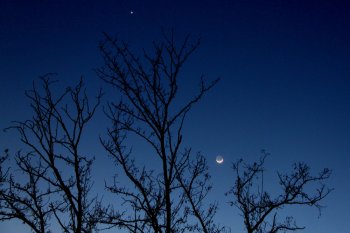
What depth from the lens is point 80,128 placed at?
31.6 ft

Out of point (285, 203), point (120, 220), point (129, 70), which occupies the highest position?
point (129, 70)

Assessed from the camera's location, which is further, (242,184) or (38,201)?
(242,184)

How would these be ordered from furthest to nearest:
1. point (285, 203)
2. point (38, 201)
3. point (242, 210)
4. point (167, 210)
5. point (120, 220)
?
point (242, 210), point (285, 203), point (38, 201), point (120, 220), point (167, 210)

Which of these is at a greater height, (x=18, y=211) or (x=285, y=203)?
(x=285, y=203)

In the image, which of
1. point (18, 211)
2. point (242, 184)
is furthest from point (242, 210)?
point (18, 211)

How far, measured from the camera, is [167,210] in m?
8.52

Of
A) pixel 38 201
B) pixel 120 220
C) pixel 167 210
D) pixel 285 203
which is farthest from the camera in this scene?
pixel 285 203

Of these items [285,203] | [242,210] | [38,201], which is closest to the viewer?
[38,201]

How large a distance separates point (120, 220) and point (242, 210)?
8617mm

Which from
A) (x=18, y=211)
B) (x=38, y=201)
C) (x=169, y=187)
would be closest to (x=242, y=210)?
(x=169, y=187)

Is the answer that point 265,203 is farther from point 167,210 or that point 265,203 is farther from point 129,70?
point 129,70

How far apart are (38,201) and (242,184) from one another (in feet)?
33.0

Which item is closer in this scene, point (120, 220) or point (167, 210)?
point (167, 210)

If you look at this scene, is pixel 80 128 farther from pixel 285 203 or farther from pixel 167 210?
pixel 285 203
